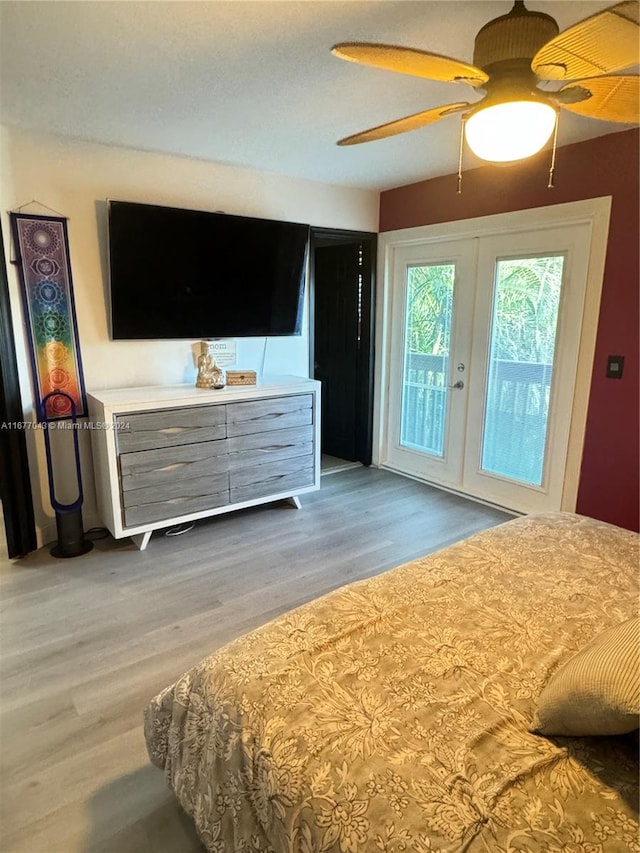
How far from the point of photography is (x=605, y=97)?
60.1 inches

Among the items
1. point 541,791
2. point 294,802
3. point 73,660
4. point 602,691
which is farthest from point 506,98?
point 73,660

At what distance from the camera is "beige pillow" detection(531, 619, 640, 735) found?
0.92 meters

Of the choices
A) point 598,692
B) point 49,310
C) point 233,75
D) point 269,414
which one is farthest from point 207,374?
point 598,692

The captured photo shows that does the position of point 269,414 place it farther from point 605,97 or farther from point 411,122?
point 605,97

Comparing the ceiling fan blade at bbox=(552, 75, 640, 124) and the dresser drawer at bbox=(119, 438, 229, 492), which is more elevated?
the ceiling fan blade at bbox=(552, 75, 640, 124)

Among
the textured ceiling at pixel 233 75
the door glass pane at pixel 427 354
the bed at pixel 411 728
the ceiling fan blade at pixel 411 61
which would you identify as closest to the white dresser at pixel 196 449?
the door glass pane at pixel 427 354

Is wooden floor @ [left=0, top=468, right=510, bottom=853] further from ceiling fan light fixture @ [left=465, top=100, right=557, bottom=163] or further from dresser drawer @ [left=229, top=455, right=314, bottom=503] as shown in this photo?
ceiling fan light fixture @ [left=465, top=100, right=557, bottom=163]

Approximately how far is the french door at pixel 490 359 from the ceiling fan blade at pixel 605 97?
152cm

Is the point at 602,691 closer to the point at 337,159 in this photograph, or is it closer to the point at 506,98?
the point at 506,98

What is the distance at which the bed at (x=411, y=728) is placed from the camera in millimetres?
905

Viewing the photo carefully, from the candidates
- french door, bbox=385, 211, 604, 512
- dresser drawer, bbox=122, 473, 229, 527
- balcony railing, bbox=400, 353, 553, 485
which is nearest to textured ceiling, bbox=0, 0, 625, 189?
french door, bbox=385, 211, 604, 512

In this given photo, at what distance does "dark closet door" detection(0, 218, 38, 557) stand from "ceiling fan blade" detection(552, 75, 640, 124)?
2.73 m

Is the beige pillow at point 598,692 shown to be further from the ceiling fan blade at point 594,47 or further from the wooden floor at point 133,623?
the ceiling fan blade at point 594,47

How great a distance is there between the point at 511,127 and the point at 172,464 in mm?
2500
